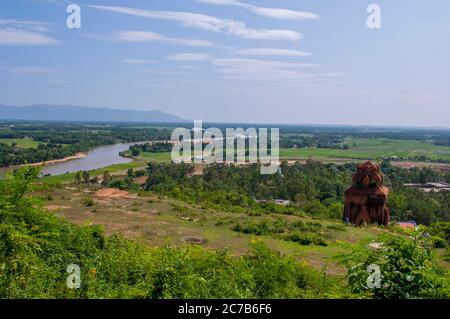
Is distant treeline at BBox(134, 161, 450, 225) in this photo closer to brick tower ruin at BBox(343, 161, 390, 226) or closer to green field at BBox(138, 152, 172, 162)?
brick tower ruin at BBox(343, 161, 390, 226)

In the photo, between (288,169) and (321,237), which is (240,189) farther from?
(321,237)

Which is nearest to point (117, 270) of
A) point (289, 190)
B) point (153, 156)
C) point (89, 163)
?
point (289, 190)

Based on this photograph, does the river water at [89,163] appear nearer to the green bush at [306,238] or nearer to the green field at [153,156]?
the green field at [153,156]

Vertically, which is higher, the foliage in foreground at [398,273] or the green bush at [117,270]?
the foliage in foreground at [398,273]

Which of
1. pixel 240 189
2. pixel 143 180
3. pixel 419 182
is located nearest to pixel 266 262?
pixel 240 189

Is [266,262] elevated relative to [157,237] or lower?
elevated

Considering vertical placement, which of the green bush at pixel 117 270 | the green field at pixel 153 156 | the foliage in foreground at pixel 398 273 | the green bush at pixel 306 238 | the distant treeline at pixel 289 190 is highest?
the foliage in foreground at pixel 398 273

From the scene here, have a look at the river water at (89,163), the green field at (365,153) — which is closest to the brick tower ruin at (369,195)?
the river water at (89,163)

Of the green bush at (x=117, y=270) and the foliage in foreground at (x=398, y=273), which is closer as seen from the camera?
the foliage in foreground at (x=398, y=273)
